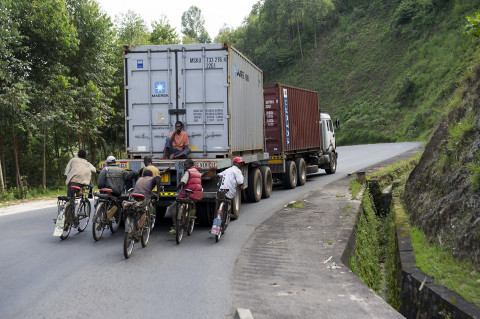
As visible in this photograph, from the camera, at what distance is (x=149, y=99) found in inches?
404

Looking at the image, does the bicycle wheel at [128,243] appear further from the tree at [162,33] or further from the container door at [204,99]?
the tree at [162,33]

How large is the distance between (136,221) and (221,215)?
5.28ft

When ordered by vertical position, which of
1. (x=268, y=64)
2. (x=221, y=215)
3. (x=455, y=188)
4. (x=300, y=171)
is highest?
(x=268, y=64)

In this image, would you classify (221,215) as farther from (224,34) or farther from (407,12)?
(224,34)

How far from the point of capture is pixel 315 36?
74000mm

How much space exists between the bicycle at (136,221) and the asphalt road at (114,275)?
21 centimetres

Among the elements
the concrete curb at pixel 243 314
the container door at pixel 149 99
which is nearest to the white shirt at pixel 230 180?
the container door at pixel 149 99

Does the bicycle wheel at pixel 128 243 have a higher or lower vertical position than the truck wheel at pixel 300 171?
lower

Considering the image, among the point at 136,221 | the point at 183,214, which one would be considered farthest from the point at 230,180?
the point at 136,221

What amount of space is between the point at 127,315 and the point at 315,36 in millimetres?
73515

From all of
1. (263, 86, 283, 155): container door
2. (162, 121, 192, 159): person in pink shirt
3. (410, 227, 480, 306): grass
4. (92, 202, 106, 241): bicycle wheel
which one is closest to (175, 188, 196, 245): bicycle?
(92, 202, 106, 241): bicycle wheel

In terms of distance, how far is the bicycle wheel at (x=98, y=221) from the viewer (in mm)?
8391

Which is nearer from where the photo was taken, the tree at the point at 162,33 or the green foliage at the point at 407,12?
the tree at the point at 162,33

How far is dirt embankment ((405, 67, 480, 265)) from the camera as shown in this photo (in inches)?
227
